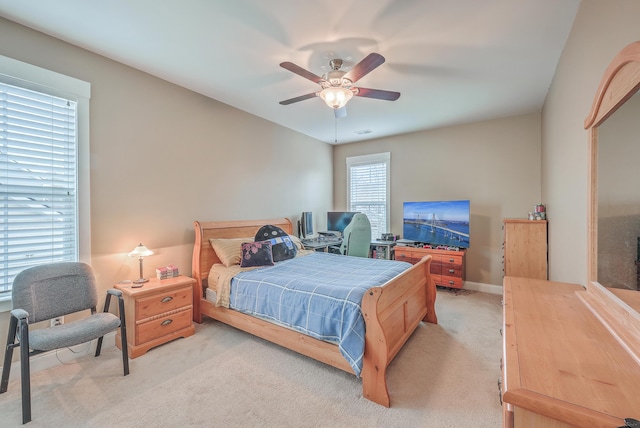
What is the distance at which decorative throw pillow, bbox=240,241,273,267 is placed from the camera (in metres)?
3.06

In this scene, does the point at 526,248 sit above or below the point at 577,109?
below

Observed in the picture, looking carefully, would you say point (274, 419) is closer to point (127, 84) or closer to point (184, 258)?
point (184, 258)

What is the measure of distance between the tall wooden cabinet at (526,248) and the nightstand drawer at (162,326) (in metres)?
3.70

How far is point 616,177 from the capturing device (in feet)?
3.78

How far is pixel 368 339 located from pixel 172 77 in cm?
323

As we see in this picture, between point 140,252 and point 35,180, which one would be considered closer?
point 35,180

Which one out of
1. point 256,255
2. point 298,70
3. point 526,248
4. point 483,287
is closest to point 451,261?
point 483,287

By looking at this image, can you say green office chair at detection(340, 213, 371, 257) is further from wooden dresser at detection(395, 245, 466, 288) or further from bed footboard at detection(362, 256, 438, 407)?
bed footboard at detection(362, 256, 438, 407)

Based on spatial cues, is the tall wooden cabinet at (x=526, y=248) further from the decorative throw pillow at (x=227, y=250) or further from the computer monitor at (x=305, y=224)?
the decorative throw pillow at (x=227, y=250)

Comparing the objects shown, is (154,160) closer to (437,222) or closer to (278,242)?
(278,242)

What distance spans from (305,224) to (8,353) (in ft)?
11.8

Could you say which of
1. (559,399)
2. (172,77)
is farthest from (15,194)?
(559,399)

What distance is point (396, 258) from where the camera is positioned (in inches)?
178

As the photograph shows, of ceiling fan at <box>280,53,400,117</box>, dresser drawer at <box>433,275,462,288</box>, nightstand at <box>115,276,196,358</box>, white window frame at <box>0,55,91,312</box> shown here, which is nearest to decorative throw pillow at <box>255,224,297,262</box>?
nightstand at <box>115,276,196,358</box>
